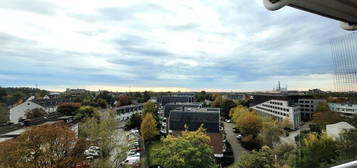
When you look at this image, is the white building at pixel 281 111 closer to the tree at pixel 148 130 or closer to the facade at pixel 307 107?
the facade at pixel 307 107

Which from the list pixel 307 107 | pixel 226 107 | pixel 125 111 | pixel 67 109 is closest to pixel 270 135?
pixel 226 107

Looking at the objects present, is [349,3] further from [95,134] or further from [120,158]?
[95,134]

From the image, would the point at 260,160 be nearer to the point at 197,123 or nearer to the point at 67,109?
the point at 197,123

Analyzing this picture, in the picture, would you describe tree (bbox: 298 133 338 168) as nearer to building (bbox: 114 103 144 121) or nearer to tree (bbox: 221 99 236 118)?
tree (bbox: 221 99 236 118)

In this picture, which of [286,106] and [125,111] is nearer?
[286,106]

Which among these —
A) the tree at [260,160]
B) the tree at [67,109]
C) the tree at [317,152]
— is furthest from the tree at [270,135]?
the tree at [67,109]

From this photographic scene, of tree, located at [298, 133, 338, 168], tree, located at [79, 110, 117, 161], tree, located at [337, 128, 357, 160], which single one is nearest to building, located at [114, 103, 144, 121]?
tree, located at [79, 110, 117, 161]
